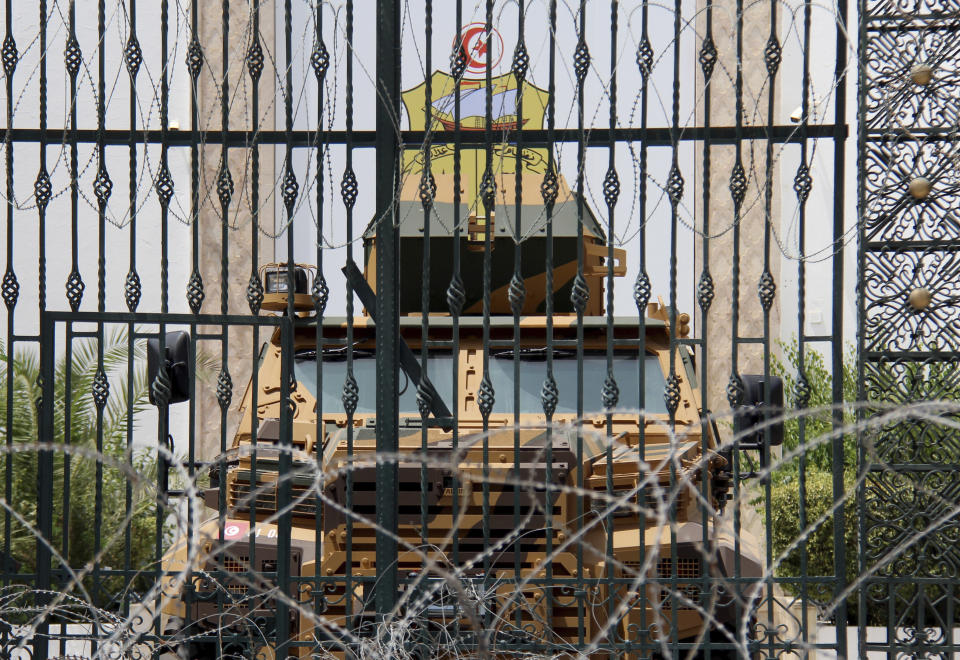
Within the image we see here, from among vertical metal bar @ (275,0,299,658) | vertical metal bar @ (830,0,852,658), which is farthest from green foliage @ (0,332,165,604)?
vertical metal bar @ (830,0,852,658)

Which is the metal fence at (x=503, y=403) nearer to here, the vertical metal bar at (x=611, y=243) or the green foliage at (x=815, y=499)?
the vertical metal bar at (x=611, y=243)

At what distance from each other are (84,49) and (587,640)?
10430mm

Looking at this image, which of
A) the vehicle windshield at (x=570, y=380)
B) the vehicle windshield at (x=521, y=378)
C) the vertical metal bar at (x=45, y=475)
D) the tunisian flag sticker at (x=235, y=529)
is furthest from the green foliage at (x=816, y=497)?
the vertical metal bar at (x=45, y=475)

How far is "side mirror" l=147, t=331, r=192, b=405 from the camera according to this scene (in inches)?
160

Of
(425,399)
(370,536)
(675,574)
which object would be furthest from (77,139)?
(675,574)

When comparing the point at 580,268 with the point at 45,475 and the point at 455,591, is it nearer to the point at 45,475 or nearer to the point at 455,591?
the point at 455,591

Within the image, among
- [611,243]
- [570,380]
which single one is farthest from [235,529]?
[611,243]

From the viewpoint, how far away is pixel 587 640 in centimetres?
415

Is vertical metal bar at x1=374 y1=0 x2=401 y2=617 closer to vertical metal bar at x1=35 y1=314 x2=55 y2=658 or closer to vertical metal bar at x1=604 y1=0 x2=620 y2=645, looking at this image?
vertical metal bar at x1=604 y1=0 x2=620 y2=645

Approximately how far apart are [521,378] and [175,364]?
6.19ft

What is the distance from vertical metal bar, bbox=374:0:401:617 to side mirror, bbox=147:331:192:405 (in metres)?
0.81

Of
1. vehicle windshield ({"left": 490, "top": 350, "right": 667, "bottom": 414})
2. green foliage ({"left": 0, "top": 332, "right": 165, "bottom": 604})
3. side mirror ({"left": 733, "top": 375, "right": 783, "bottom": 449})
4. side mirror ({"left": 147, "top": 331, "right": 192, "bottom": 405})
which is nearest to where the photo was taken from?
side mirror ({"left": 147, "top": 331, "right": 192, "bottom": 405})

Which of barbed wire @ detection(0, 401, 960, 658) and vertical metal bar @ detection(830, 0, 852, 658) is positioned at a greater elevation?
vertical metal bar @ detection(830, 0, 852, 658)

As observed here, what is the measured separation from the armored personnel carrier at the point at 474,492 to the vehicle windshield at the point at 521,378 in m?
0.01
